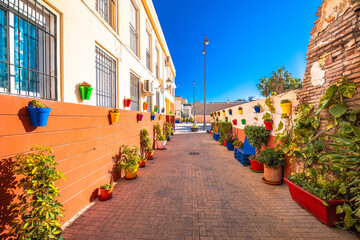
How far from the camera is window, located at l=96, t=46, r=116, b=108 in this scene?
411 cm

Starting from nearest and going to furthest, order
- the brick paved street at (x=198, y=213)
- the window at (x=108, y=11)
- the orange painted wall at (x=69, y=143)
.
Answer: the orange painted wall at (x=69, y=143) → the brick paved street at (x=198, y=213) → the window at (x=108, y=11)

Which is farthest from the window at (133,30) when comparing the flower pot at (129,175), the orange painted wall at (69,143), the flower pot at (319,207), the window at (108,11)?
the flower pot at (319,207)

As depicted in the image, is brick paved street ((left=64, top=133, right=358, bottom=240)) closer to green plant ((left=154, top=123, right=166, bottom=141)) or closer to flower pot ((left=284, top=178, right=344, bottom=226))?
flower pot ((left=284, top=178, right=344, bottom=226))

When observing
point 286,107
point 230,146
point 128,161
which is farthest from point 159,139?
point 286,107

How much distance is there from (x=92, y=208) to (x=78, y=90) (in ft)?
8.26

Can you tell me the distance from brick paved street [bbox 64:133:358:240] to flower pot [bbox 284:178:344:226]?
0.11 meters

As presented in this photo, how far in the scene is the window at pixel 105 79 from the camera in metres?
4.11

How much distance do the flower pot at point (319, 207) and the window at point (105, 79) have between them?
5.21 m

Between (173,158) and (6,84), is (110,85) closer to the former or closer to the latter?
(6,84)

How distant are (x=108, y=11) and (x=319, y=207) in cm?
717

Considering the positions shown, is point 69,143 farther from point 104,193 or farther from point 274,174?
point 274,174

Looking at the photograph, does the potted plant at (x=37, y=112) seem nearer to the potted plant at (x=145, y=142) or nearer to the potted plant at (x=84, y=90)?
the potted plant at (x=84, y=90)

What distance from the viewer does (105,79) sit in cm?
445

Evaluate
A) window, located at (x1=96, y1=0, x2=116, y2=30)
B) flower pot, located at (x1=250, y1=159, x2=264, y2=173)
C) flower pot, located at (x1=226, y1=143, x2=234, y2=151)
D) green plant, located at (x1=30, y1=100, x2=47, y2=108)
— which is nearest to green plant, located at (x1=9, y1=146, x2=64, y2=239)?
green plant, located at (x1=30, y1=100, x2=47, y2=108)
